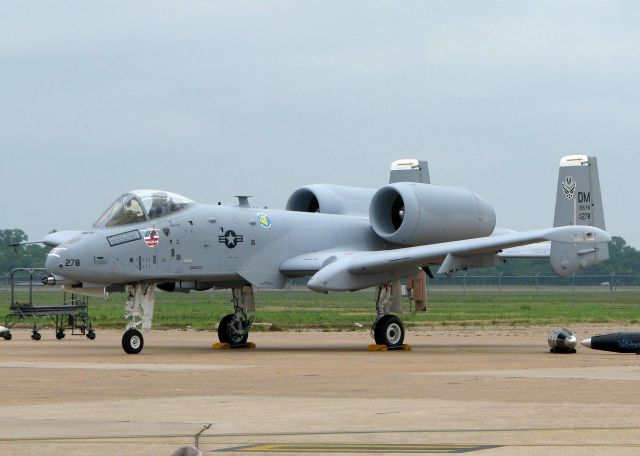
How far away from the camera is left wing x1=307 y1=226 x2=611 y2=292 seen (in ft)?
90.1

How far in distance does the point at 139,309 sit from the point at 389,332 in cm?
550

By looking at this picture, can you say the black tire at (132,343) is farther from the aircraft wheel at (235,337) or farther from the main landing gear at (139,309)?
the aircraft wheel at (235,337)

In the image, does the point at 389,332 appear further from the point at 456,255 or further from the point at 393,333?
the point at 456,255

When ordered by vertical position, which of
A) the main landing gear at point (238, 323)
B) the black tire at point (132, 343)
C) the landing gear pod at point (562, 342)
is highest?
the main landing gear at point (238, 323)

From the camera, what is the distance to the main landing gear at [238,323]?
101 feet

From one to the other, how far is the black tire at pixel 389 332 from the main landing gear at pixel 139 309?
4999 mm

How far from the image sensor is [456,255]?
2794 cm

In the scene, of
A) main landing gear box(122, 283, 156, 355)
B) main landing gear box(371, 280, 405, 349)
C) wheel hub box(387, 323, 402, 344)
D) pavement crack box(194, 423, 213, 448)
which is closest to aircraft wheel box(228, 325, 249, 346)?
main landing gear box(122, 283, 156, 355)

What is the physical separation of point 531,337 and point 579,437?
83.3ft

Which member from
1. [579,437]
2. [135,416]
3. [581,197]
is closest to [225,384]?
[135,416]

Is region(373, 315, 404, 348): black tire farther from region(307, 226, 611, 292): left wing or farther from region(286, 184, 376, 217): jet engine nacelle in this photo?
region(286, 184, 376, 217): jet engine nacelle

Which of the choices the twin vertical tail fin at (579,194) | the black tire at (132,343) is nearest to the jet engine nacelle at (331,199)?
the twin vertical tail fin at (579,194)

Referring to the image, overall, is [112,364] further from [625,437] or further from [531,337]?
[531,337]

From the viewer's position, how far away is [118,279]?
27781 millimetres
